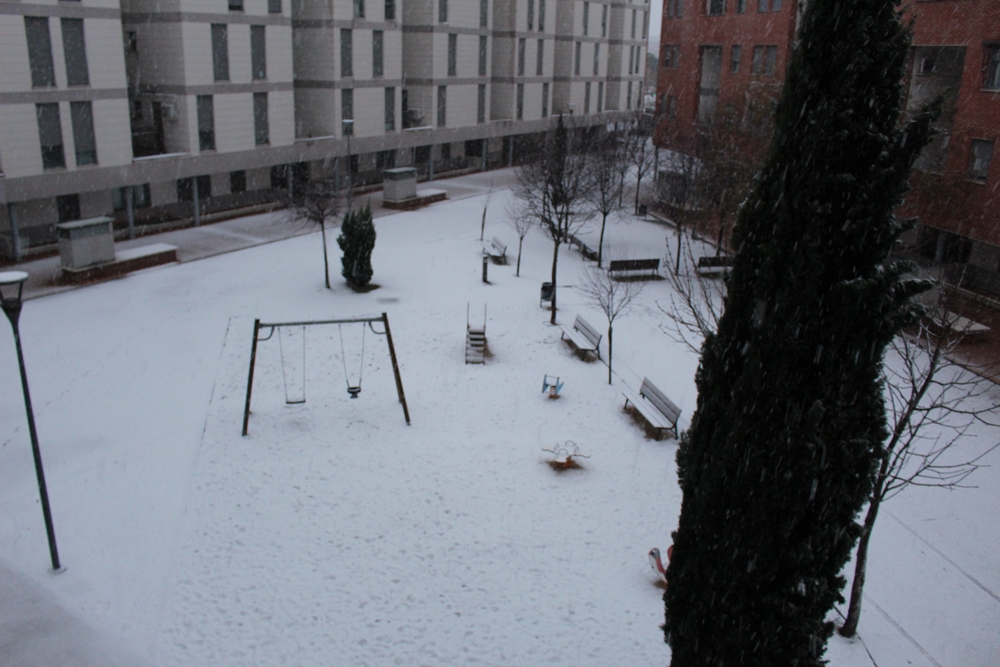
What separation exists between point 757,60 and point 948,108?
13942 mm

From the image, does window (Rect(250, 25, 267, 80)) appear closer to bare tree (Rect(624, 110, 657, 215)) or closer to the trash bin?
bare tree (Rect(624, 110, 657, 215))

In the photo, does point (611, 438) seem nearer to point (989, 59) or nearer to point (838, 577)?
point (838, 577)


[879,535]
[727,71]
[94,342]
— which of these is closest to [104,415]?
[94,342]

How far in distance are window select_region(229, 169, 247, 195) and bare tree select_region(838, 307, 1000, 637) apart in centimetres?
2830

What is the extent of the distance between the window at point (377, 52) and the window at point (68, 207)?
53.2 feet

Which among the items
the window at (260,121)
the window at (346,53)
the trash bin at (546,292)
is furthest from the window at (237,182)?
the trash bin at (546,292)

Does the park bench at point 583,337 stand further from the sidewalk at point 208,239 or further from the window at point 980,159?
the window at point 980,159

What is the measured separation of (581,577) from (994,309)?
19950mm

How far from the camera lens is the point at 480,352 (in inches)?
729

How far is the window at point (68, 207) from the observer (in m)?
27.9

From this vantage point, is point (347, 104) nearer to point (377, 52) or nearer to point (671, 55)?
point (377, 52)

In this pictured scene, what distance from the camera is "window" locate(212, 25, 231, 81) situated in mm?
30453

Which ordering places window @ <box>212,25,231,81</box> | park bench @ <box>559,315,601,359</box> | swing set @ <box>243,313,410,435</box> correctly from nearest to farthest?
swing set @ <box>243,313,410,435</box>
park bench @ <box>559,315,601,359</box>
window @ <box>212,25,231,81</box>

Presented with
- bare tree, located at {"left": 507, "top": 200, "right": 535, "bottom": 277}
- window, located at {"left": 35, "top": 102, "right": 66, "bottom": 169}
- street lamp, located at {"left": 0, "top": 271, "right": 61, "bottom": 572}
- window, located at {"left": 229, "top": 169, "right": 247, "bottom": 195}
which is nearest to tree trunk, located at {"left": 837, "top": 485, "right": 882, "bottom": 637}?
street lamp, located at {"left": 0, "top": 271, "right": 61, "bottom": 572}
